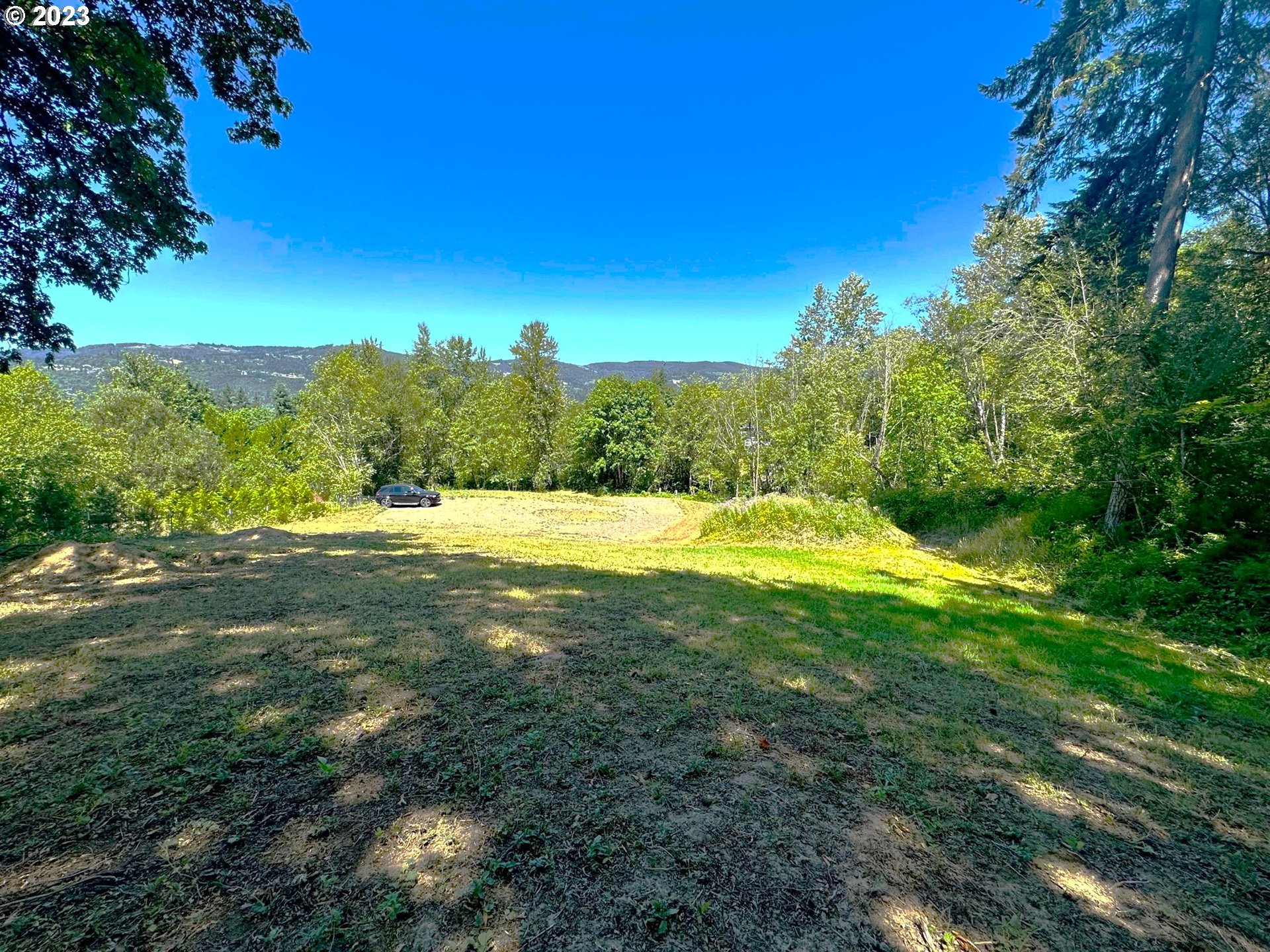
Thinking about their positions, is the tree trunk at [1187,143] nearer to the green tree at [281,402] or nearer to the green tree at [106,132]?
the green tree at [106,132]

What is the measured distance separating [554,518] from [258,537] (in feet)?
39.9

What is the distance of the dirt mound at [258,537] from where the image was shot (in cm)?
1060

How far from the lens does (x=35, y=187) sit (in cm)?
591

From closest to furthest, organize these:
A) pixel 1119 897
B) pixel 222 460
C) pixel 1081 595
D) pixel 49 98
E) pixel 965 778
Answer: pixel 1119 897, pixel 965 778, pixel 49 98, pixel 1081 595, pixel 222 460

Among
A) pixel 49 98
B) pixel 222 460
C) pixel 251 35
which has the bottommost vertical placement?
pixel 222 460

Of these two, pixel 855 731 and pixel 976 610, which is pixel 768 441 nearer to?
pixel 976 610

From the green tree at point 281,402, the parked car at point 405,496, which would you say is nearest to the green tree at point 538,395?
the parked car at point 405,496

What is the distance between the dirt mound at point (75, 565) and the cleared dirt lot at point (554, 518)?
7707mm

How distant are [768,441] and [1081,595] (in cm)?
1457

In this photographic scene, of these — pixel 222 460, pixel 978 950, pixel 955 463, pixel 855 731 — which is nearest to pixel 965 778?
pixel 855 731

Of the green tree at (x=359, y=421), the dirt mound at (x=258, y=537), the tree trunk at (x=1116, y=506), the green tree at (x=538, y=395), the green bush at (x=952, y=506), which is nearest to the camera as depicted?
the tree trunk at (x=1116, y=506)

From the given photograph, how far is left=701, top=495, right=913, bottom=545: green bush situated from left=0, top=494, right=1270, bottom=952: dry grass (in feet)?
25.2

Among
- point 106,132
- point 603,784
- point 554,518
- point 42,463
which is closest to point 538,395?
point 554,518

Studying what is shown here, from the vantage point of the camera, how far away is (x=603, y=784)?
2545 millimetres
